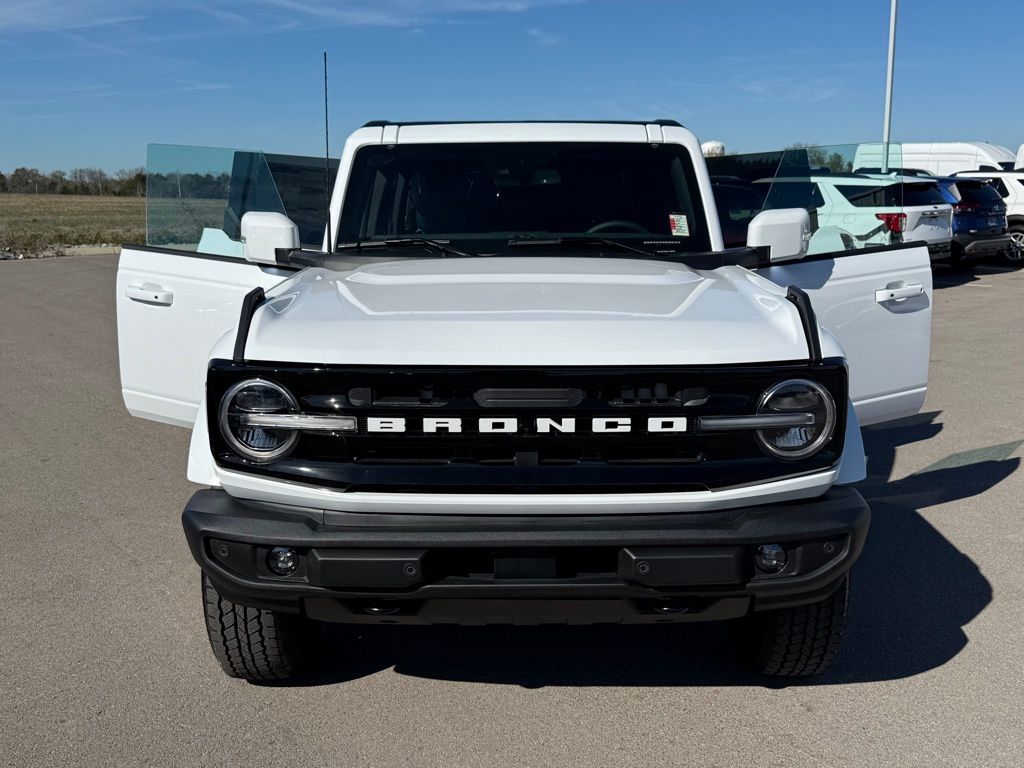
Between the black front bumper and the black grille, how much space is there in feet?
0.36

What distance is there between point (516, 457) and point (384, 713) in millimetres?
1071

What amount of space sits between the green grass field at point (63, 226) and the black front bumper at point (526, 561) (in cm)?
3040

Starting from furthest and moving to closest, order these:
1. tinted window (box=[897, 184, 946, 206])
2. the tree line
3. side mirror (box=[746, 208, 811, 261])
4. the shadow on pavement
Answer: the tree line → tinted window (box=[897, 184, 946, 206]) → side mirror (box=[746, 208, 811, 261]) → the shadow on pavement

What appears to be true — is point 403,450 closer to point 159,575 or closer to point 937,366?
point 159,575

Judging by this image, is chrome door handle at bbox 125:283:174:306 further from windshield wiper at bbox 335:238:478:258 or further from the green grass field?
the green grass field

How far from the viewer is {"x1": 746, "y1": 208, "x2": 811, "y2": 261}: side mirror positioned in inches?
173

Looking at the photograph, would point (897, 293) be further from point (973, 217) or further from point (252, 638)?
point (973, 217)

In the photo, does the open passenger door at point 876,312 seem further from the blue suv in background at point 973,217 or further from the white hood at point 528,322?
→ the blue suv in background at point 973,217

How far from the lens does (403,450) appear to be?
319 cm

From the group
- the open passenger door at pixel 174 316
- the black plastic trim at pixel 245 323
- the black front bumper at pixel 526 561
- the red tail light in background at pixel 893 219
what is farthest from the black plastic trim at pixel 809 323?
the red tail light in background at pixel 893 219

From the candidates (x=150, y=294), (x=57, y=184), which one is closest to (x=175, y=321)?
(x=150, y=294)

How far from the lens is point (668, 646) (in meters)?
4.17

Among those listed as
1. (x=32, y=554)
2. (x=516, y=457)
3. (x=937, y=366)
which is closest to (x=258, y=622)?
(x=516, y=457)

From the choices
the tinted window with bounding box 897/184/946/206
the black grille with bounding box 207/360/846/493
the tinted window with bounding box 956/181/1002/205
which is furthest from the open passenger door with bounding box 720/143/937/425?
the tinted window with bounding box 956/181/1002/205
